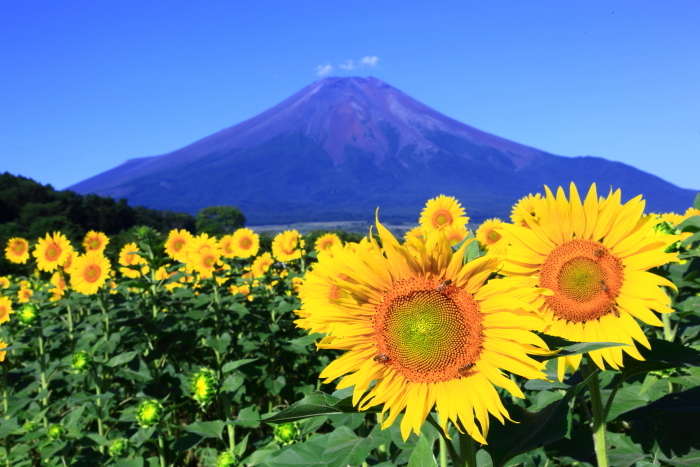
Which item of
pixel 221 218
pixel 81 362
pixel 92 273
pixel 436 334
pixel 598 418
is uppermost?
pixel 436 334

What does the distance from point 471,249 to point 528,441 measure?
0.55m

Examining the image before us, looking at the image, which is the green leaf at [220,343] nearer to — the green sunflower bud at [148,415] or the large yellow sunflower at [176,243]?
the green sunflower bud at [148,415]

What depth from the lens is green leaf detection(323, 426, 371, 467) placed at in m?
1.83

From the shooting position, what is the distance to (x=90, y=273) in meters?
5.73

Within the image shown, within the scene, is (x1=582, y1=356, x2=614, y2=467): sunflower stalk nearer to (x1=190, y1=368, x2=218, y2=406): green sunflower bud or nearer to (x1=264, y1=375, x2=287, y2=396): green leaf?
(x1=190, y1=368, x2=218, y2=406): green sunflower bud

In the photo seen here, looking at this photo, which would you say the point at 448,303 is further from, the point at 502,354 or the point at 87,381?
the point at 87,381

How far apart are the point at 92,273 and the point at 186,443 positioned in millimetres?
2984

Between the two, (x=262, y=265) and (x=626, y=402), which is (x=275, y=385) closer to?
(x=262, y=265)

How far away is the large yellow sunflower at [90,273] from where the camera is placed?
18.4 feet

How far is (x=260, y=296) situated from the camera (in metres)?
6.46

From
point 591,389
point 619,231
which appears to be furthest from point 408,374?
point 619,231

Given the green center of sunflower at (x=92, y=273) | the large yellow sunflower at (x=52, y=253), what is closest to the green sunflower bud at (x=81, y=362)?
the green center of sunflower at (x=92, y=273)

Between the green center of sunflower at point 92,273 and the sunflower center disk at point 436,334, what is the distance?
506 cm

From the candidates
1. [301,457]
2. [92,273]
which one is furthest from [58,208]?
[301,457]
